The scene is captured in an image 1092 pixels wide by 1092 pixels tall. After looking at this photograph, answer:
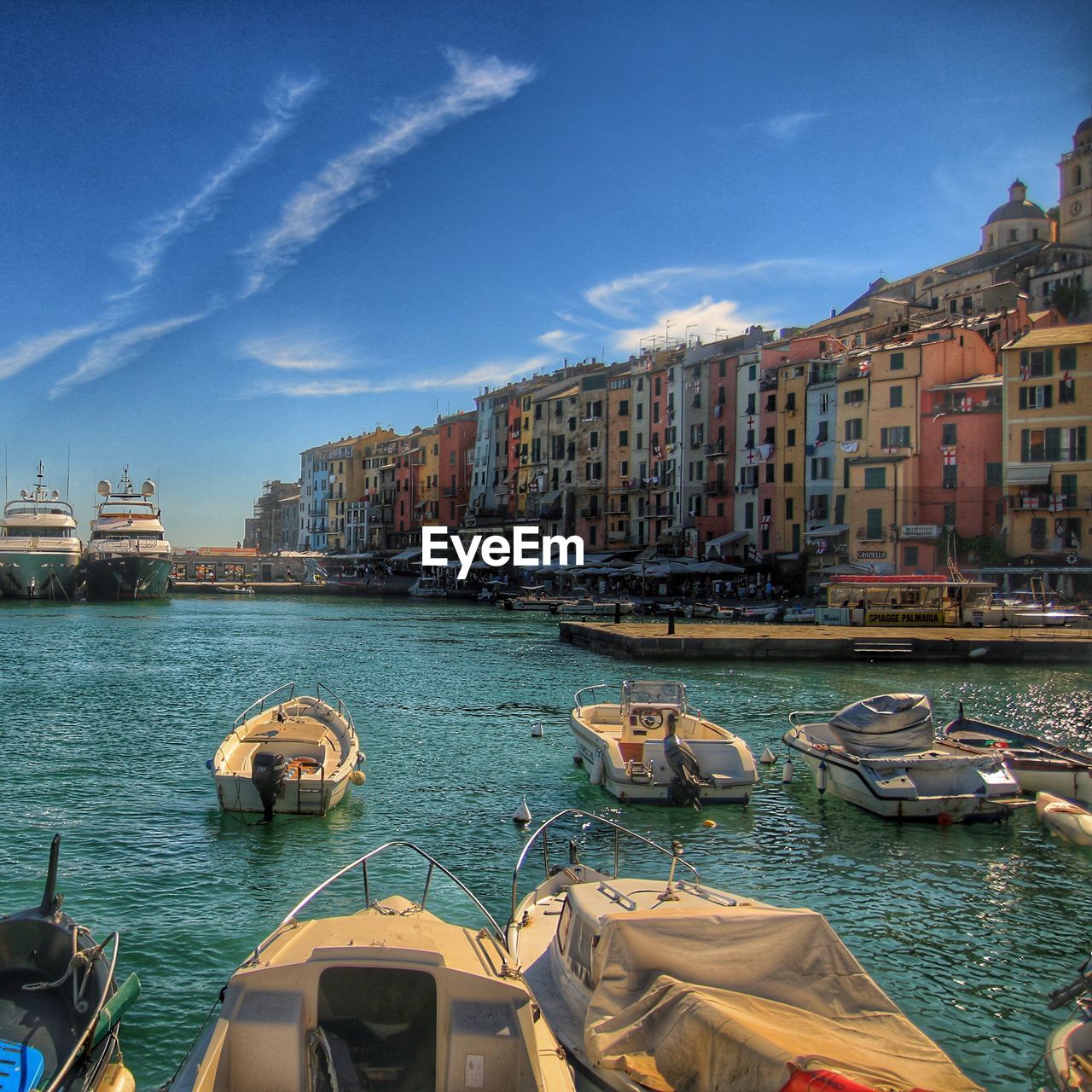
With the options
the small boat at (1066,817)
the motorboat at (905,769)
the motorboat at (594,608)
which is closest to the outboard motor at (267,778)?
the motorboat at (905,769)

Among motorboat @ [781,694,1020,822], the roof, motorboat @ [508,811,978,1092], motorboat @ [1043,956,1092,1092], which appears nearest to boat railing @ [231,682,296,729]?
motorboat @ [781,694,1020,822]

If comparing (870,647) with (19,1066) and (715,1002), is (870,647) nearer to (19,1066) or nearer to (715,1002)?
(715,1002)

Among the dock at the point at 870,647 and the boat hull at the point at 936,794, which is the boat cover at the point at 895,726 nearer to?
the boat hull at the point at 936,794

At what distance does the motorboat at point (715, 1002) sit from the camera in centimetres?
705

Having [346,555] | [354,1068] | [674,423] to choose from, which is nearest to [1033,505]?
[674,423]

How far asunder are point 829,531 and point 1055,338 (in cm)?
1699

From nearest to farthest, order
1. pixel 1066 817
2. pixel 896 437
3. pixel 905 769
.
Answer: pixel 1066 817
pixel 905 769
pixel 896 437

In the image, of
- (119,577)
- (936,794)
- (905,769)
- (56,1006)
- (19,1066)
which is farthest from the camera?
(119,577)

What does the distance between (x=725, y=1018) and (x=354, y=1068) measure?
2.48 m

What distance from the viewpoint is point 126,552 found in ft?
295

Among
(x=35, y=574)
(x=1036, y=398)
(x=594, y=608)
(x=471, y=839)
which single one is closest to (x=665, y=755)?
(x=471, y=839)

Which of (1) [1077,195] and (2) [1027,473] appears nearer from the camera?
(2) [1027,473]

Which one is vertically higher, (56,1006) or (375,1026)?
(375,1026)

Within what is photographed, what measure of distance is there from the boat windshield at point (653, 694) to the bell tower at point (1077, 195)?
7868 cm
